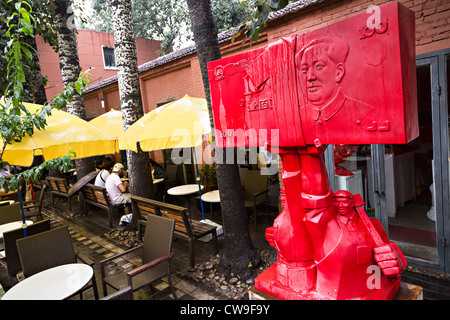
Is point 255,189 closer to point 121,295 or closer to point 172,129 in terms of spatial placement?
point 172,129

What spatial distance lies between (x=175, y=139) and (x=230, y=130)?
242 cm

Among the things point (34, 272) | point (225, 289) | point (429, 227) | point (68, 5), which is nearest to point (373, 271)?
point (225, 289)

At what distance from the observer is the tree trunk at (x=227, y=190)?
3.89 meters

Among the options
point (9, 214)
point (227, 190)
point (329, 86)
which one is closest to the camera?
point (329, 86)

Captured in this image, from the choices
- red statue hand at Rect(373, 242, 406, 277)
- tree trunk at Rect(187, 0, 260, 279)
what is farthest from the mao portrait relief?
tree trunk at Rect(187, 0, 260, 279)

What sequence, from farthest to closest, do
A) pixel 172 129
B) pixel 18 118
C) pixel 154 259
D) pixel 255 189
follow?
pixel 255 189 → pixel 172 129 → pixel 154 259 → pixel 18 118

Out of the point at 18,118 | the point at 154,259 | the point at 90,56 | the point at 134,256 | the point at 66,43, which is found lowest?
the point at 134,256

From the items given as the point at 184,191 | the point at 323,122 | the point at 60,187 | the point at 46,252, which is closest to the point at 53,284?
the point at 46,252

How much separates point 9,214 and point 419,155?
8.32 m

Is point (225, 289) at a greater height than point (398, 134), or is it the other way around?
point (398, 134)

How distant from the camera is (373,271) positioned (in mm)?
1969

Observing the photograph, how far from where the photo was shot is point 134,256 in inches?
207
